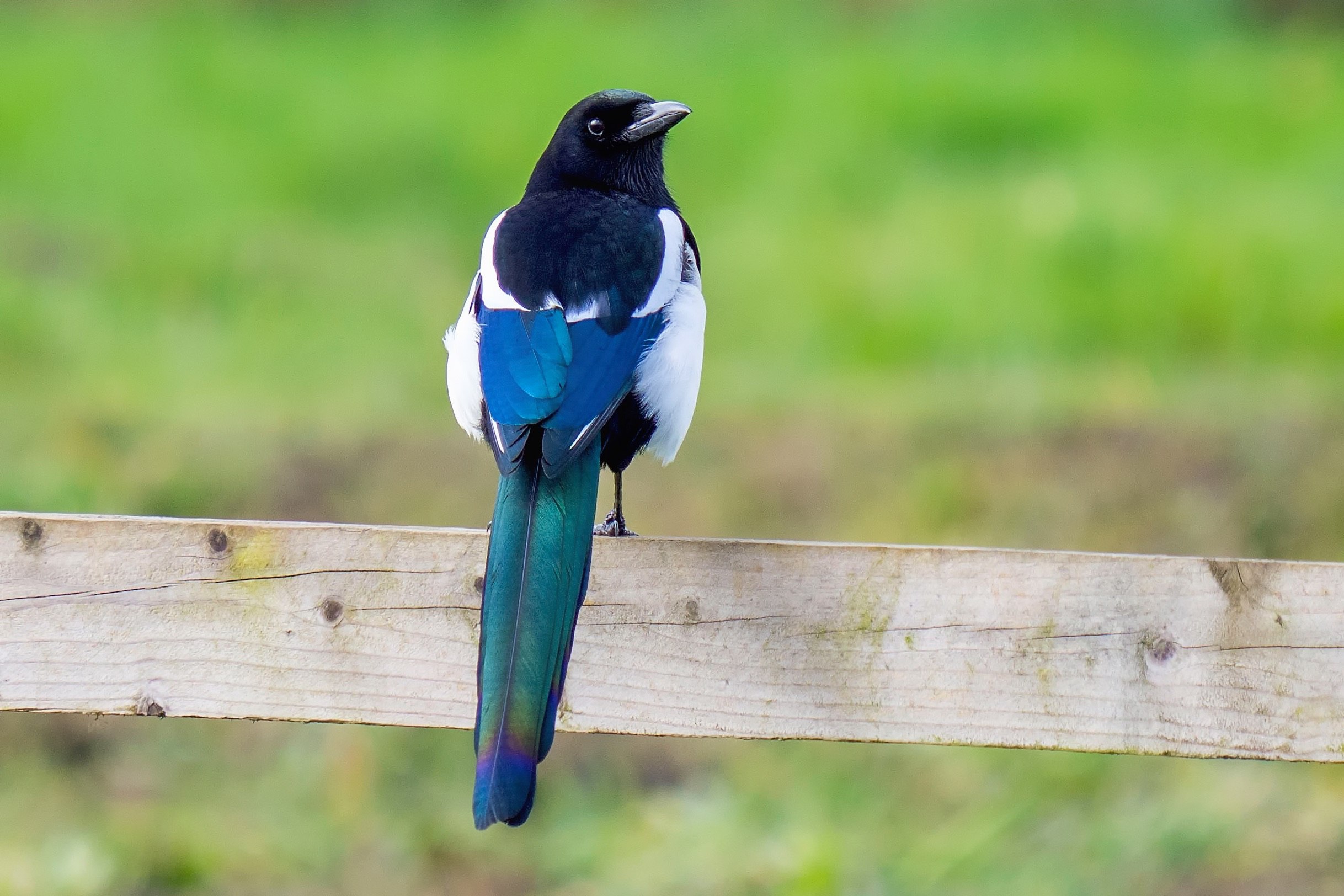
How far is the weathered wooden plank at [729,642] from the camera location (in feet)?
5.94

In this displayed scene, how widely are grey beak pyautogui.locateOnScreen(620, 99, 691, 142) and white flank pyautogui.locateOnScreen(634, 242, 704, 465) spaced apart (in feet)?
1.32

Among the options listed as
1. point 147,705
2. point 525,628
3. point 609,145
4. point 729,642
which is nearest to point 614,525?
point 609,145

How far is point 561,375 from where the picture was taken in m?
1.99

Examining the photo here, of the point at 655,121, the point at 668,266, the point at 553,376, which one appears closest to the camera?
the point at 553,376

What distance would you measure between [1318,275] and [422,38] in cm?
456

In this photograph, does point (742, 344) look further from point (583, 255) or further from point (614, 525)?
point (583, 255)

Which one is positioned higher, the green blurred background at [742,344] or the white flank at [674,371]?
the white flank at [674,371]

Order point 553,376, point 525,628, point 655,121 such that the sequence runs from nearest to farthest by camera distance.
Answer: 1. point 525,628
2. point 553,376
3. point 655,121

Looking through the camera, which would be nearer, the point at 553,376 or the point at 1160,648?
the point at 1160,648

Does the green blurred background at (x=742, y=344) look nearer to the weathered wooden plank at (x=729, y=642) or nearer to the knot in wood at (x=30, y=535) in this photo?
the weathered wooden plank at (x=729, y=642)

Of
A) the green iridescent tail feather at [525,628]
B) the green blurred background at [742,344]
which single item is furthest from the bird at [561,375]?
the green blurred background at [742,344]

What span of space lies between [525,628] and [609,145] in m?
1.41

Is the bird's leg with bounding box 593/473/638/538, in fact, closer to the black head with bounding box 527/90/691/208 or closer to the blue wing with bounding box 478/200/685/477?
the blue wing with bounding box 478/200/685/477

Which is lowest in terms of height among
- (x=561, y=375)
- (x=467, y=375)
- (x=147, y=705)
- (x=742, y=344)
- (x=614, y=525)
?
(x=742, y=344)
